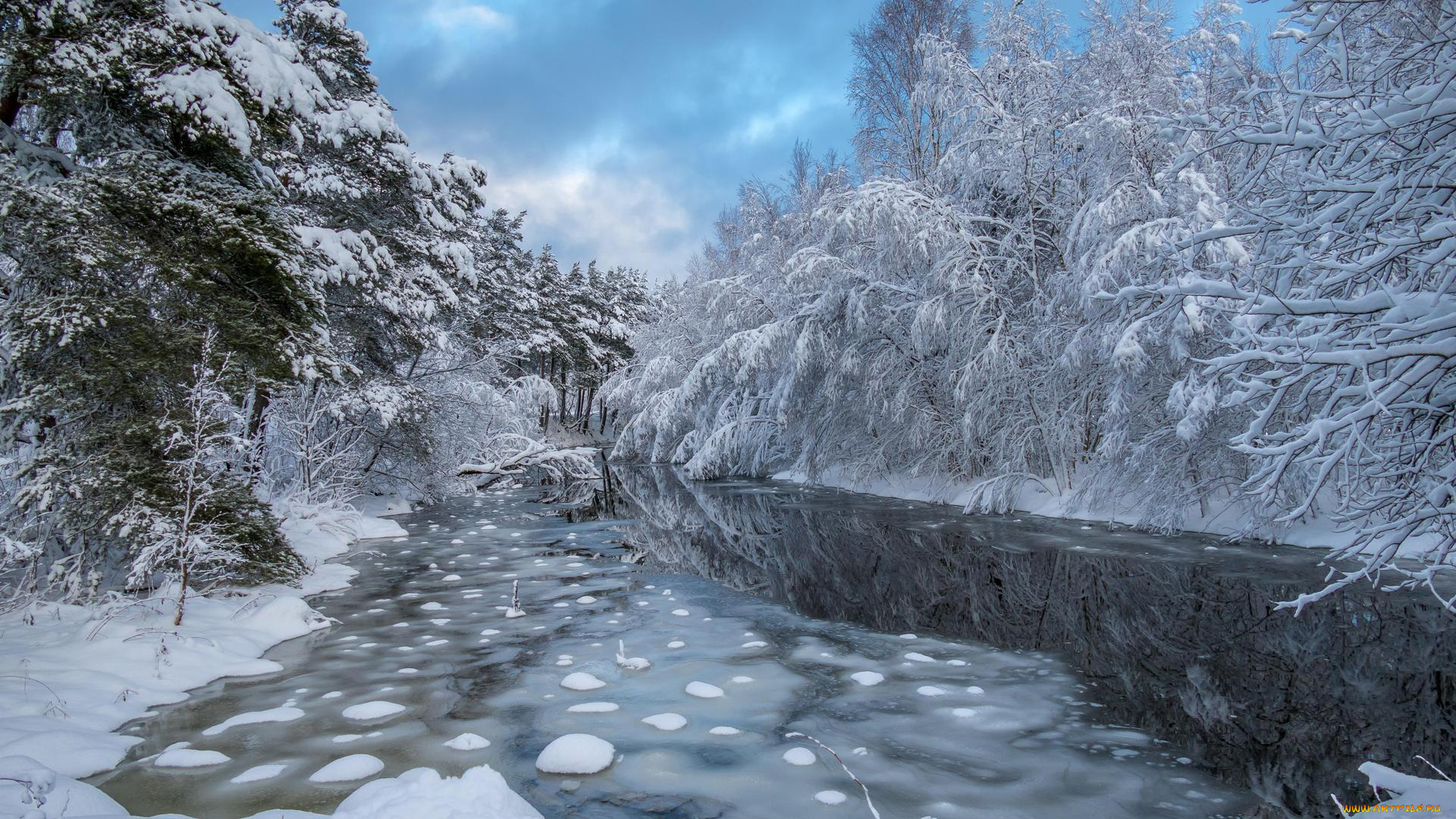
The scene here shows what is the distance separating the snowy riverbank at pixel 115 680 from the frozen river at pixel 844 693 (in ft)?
0.62

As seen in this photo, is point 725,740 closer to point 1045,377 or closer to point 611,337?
point 1045,377

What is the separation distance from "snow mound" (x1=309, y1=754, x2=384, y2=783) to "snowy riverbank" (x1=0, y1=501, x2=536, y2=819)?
1.02 ft

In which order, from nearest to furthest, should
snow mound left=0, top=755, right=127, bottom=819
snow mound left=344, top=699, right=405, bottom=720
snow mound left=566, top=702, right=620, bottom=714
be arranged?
snow mound left=0, top=755, right=127, bottom=819, snow mound left=344, top=699, right=405, bottom=720, snow mound left=566, top=702, right=620, bottom=714

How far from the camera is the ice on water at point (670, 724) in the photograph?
2.99m

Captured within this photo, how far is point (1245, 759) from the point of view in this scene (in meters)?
3.36

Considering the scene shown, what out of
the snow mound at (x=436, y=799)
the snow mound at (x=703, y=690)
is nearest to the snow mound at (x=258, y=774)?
the snow mound at (x=436, y=799)

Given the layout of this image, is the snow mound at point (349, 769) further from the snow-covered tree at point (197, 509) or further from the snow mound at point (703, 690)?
the snow-covered tree at point (197, 509)

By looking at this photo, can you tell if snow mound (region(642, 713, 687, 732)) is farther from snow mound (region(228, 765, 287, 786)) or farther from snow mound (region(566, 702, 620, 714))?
snow mound (region(228, 765, 287, 786))

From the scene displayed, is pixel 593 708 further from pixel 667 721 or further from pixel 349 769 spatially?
pixel 349 769

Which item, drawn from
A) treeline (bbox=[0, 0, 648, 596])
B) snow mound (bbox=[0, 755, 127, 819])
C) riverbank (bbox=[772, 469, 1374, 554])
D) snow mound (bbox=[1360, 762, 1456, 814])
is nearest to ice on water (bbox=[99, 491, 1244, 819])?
snow mound (bbox=[0, 755, 127, 819])

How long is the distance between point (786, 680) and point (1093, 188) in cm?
1014

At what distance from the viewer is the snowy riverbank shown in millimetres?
2527

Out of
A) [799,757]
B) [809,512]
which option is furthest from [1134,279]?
[799,757]

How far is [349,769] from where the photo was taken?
3133 mm
